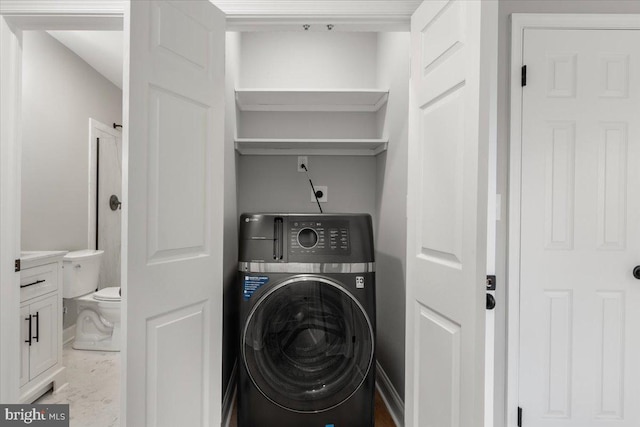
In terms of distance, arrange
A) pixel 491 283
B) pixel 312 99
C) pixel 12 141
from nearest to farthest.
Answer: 1. pixel 491 283
2. pixel 12 141
3. pixel 312 99

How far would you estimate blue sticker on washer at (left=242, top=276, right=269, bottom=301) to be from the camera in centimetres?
162

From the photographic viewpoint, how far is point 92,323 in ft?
9.68

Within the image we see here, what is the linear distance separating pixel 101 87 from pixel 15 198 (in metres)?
2.79

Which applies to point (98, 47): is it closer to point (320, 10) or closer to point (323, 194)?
point (323, 194)

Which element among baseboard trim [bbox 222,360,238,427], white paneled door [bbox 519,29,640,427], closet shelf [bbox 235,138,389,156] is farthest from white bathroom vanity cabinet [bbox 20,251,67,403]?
white paneled door [bbox 519,29,640,427]

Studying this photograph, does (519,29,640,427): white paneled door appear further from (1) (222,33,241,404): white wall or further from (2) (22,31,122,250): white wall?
(2) (22,31,122,250): white wall

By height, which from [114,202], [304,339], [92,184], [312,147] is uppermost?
[312,147]

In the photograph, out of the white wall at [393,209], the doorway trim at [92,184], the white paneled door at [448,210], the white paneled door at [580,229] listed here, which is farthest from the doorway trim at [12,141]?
the doorway trim at [92,184]

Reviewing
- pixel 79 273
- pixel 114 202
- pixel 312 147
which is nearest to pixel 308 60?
pixel 312 147

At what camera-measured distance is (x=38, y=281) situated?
2.06m

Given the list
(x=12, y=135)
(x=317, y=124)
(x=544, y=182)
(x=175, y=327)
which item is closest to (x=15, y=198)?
(x=12, y=135)

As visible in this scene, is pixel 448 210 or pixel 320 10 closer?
pixel 448 210

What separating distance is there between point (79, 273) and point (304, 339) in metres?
2.45

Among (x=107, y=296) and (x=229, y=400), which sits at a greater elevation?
(x=107, y=296)
